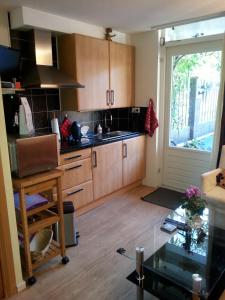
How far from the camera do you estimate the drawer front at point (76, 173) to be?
8.93 ft

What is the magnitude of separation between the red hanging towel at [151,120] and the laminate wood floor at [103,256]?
1121 mm

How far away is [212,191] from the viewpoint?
261 cm

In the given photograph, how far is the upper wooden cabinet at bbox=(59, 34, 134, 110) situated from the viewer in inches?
114

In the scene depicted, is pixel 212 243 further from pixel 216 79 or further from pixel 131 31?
pixel 131 31

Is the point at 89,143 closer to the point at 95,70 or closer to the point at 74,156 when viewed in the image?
the point at 74,156

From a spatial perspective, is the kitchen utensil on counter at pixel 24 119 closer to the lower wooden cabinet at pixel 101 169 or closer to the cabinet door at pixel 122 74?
the lower wooden cabinet at pixel 101 169

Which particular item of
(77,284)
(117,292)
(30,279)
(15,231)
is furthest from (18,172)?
(117,292)

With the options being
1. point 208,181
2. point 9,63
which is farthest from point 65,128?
point 208,181

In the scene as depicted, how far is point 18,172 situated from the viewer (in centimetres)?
183

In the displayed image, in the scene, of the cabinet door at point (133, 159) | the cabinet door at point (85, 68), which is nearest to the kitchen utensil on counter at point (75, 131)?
the cabinet door at point (85, 68)

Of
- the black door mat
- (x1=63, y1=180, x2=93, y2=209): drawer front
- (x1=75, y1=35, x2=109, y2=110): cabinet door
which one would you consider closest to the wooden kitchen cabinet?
(x1=63, y1=180, x2=93, y2=209): drawer front

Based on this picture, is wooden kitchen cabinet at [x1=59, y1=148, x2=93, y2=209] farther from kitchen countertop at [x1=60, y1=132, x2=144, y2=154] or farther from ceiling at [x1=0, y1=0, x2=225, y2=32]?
ceiling at [x1=0, y1=0, x2=225, y2=32]

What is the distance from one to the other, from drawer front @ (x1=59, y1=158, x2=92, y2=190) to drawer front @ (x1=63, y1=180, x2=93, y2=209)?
57 mm

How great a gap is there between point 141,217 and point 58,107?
174 centimetres
